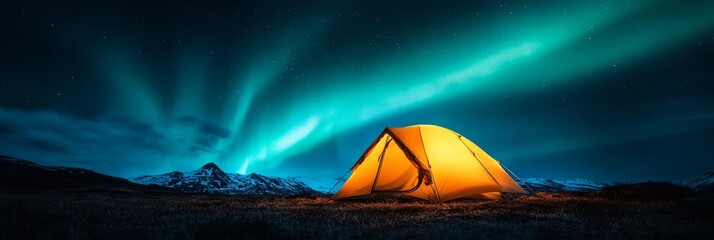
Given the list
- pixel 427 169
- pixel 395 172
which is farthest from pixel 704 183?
pixel 395 172

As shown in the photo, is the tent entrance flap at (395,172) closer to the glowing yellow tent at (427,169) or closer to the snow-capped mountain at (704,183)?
the glowing yellow tent at (427,169)

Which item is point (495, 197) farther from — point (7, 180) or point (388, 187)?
point (7, 180)

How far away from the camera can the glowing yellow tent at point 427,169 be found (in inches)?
490

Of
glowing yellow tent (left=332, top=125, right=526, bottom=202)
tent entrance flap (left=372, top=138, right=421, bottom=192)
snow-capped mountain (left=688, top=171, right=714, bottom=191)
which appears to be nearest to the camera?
glowing yellow tent (left=332, top=125, right=526, bottom=202)

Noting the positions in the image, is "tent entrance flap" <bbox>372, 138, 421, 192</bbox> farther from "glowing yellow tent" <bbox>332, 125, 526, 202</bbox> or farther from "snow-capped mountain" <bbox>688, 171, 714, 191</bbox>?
"snow-capped mountain" <bbox>688, 171, 714, 191</bbox>

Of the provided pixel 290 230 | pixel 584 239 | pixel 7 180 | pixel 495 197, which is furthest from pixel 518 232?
pixel 7 180

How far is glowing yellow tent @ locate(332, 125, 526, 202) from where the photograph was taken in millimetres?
12453

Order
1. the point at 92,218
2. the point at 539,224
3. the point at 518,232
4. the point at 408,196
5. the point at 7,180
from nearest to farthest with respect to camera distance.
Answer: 1. the point at 518,232
2. the point at 539,224
3. the point at 92,218
4. the point at 408,196
5. the point at 7,180

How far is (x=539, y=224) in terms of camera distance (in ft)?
Result: 20.4

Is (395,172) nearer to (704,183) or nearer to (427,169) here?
(427,169)

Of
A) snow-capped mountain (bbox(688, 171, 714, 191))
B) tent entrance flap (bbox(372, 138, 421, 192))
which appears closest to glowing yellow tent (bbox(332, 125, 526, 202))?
tent entrance flap (bbox(372, 138, 421, 192))

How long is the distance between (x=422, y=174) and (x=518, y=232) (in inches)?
302

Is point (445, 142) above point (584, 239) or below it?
above

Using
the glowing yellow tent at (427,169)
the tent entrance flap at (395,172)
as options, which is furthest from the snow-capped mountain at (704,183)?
the tent entrance flap at (395,172)
